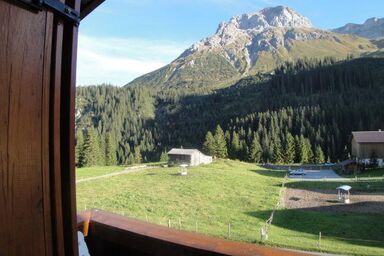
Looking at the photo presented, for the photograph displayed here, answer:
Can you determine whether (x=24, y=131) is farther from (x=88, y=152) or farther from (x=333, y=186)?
(x=88, y=152)

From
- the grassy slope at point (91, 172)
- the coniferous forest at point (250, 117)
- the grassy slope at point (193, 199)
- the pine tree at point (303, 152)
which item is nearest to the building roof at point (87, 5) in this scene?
the grassy slope at point (193, 199)

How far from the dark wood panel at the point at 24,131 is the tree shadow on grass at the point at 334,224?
18334 mm

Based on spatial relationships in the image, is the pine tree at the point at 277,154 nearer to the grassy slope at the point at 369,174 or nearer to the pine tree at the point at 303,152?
the pine tree at the point at 303,152

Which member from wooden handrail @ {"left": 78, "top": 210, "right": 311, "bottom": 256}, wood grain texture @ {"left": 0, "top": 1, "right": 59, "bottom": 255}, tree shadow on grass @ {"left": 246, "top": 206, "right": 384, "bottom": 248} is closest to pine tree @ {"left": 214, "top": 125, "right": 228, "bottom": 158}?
tree shadow on grass @ {"left": 246, "top": 206, "right": 384, "bottom": 248}

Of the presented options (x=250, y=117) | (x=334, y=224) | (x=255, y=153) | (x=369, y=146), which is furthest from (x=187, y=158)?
(x=250, y=117)

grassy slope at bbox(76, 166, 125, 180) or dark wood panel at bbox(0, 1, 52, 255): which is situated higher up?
dark wood panel at bbox(0, 1, 52, 255)

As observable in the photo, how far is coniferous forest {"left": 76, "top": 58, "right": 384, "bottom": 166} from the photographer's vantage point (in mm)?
79812

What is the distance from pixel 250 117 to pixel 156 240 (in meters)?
111

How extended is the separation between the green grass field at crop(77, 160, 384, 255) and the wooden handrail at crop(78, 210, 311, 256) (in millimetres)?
14806

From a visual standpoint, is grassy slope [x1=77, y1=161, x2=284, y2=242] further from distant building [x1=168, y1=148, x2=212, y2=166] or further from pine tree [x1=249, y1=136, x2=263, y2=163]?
pine tree [x1=249, y1=136, x2=263, y2=163]

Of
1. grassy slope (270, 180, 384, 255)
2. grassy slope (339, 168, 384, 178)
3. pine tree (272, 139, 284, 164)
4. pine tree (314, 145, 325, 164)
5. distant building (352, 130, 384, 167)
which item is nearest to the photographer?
grassy slope (270, 180, 384, 255)

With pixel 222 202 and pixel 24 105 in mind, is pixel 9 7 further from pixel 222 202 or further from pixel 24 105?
pixel 222 202

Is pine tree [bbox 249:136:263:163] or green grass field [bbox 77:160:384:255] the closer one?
green grass field [bbox 77:160:384:255]

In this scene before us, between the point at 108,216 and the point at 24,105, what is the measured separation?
133 centimetres
